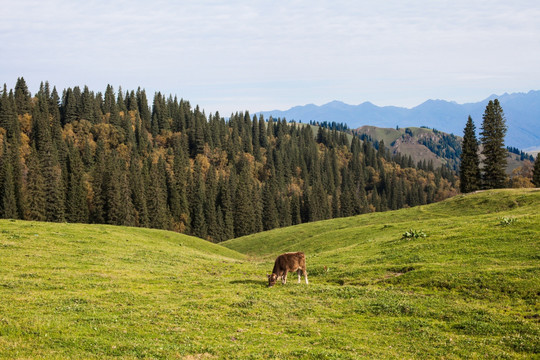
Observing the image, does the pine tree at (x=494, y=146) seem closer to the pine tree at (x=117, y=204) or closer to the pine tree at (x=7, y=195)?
the pine tree at (x=117, y=204)

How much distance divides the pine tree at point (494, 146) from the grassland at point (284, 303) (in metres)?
65.6

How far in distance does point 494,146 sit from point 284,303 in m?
91.7

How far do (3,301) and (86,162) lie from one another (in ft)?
500

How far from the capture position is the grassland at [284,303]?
16062 millimetres

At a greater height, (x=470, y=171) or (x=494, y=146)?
(x=494, y=146)

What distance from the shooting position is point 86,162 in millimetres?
159750

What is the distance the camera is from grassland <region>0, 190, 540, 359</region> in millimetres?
16062

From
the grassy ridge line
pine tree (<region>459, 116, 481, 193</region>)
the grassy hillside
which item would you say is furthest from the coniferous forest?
the grassy hillside

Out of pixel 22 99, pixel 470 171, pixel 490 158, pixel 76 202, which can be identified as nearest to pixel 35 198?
pixel 76 202

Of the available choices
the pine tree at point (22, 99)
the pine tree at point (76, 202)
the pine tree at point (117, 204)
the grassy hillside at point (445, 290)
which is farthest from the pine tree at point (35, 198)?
the grassy hillside at point (445, 290)

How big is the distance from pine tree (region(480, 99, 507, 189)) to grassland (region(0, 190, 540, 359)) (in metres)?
65.6

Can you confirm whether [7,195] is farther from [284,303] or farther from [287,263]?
[284,303]

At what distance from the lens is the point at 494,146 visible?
9544cm

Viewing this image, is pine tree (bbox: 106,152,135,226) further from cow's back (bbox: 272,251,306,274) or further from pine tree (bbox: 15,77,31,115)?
cow's back (bbox: 272,251,306,274)
